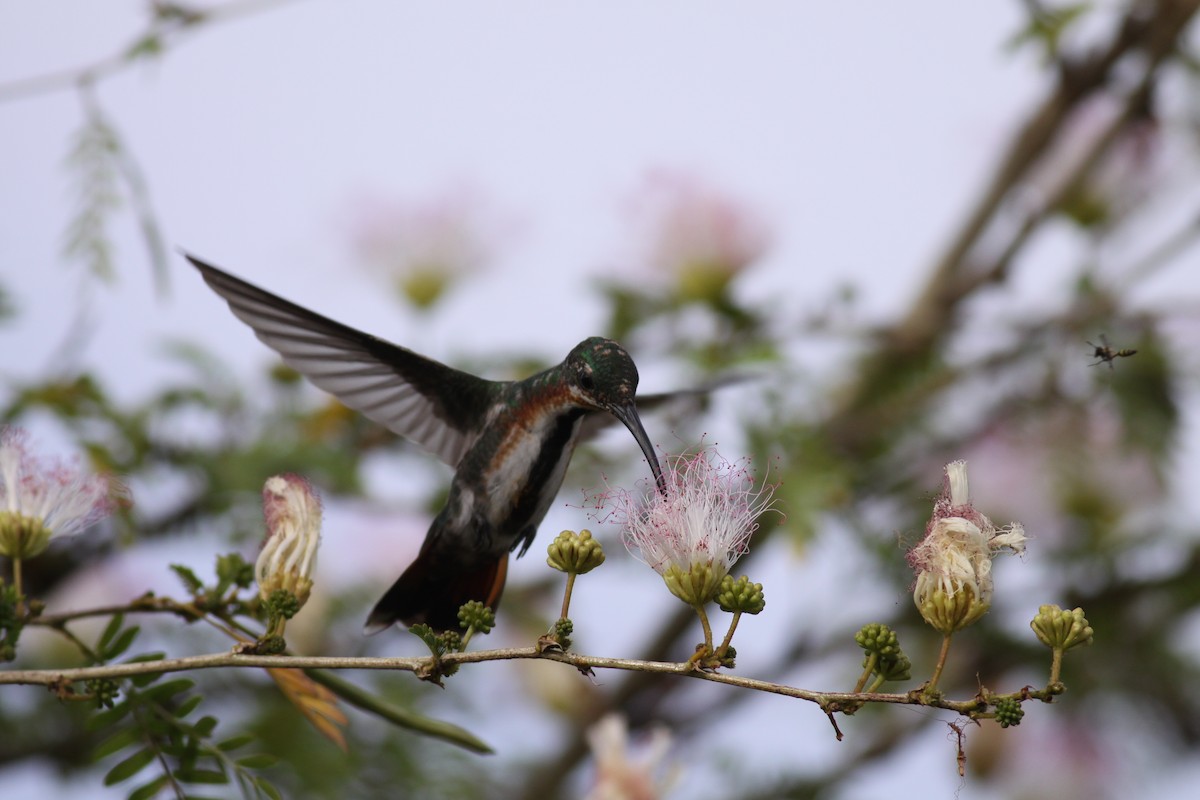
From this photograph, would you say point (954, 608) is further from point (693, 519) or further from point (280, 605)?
point (280, 605)

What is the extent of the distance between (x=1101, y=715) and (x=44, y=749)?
233 cm

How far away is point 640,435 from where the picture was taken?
3.51ft

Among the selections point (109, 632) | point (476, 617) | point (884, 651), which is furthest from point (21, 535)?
point (884, 651)

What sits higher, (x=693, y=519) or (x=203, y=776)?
(x=693, y=519)

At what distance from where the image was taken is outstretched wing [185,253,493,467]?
1282 millimetres

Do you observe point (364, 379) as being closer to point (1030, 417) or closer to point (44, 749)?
point (44, 749)

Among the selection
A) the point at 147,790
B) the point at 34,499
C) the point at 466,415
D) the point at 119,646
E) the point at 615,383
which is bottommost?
the point at 147,790

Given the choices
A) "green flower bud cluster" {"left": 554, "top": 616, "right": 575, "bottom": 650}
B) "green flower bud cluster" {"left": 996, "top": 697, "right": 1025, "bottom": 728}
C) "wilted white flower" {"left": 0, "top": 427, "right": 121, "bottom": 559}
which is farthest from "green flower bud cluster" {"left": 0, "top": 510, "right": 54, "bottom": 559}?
"green flower bud cluster" {"left": 996, "top": 697, "right": 1025, "bottom": 728}

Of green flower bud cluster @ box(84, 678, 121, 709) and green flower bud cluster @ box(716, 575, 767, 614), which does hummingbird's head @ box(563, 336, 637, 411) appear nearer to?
green flower bud cluster @ box(716, 575, 767, 614)

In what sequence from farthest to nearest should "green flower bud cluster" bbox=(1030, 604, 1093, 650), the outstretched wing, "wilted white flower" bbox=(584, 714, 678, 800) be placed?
"wilted white flower" bbox=(584, 714, 678, 800) < the outstretched wing < "green flower bud cluster" bbox=(1030, 604, 1093, 650)

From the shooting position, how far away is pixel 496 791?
2.62 metres

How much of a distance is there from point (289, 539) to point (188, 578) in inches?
4.2

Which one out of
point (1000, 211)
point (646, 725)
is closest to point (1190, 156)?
point (1000, 211)

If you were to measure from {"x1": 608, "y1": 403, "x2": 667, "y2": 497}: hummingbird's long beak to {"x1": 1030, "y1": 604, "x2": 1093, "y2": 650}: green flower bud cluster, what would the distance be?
12.4 inches
